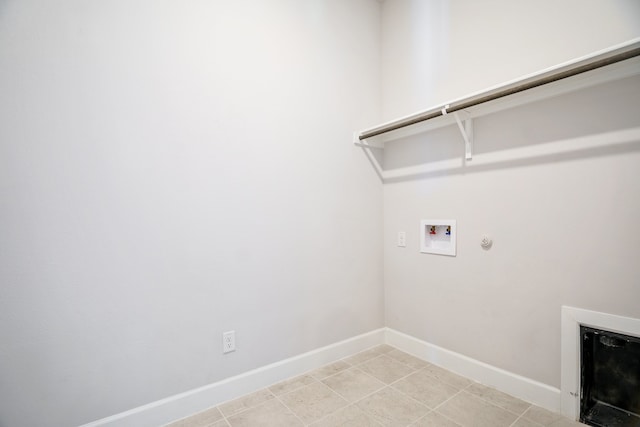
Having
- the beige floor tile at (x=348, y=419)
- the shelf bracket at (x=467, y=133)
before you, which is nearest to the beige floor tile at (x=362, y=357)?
the beige floor tile at (x=348, y=419)

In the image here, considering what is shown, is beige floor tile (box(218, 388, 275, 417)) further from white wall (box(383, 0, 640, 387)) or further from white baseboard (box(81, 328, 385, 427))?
white wall (box(383, 0, 640, 387))

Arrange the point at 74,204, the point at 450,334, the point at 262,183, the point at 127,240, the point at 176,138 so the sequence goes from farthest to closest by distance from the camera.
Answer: the point at 450,334 → the point at 262,183 → the point at 176,138 → the point at 127,240 → the point at 74,204

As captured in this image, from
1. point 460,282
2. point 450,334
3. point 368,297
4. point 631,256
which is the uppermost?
point 631,256

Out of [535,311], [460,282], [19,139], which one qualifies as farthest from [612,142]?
[19,139]

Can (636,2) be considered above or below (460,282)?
above

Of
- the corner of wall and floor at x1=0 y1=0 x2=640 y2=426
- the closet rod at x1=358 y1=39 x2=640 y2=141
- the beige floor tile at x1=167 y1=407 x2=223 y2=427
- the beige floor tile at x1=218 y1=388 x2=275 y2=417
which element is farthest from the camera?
the beige floor tile at x1=218 y1=388 x2=275 y2=417

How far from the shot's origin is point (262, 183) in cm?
182

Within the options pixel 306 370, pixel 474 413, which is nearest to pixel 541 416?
pixel 474 413

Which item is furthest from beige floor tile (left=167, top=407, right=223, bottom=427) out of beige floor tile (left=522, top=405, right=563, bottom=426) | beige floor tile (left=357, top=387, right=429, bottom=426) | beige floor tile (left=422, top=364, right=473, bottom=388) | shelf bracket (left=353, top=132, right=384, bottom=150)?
shelf bracket (left=353, top=132, right=384, bottom=150)

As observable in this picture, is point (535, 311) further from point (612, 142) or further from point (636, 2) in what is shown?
point (636, 2)

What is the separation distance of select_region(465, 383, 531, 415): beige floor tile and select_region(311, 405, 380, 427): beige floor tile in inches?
26.9

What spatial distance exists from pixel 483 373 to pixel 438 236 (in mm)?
893

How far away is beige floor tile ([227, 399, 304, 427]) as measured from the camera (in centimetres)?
148

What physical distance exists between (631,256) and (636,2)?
113 cm
